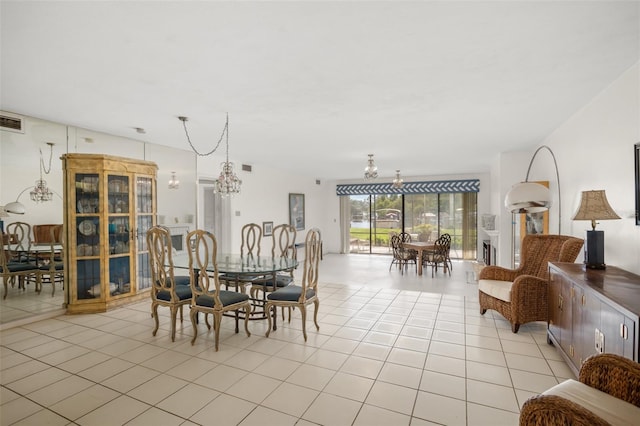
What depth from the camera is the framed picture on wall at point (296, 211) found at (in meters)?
8.58

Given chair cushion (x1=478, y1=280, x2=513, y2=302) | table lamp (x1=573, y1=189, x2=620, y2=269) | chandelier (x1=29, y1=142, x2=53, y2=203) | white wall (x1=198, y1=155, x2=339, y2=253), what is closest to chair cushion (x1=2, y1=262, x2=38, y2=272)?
chandelier (x1=29, y1=142, x2=53, y2=203)

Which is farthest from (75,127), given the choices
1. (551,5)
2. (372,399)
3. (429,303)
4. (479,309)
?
(479,309)

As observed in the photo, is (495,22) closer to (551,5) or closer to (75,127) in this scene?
(551,5)

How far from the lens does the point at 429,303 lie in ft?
15.0

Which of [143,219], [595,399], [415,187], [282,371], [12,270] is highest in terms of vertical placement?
[415,187]

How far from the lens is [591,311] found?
214cm

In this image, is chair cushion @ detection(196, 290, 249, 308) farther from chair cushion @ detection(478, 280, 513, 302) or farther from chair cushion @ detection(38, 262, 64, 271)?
chair cushion @ detection(478, 280, 513, 302)

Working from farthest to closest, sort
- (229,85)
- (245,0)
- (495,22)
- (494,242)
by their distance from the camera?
(494,242)
(229,85)
(495,22)
(245,0)

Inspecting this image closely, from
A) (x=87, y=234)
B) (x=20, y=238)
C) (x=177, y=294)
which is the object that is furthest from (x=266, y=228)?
(x=20, y=238)

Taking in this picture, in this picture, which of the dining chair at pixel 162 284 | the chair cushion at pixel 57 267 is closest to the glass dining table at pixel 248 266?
the dining chair at pixel 162 284

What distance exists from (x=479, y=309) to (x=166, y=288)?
3896 mm

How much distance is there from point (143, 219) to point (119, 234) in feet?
1.32

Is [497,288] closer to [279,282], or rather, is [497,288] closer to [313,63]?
[279,282]

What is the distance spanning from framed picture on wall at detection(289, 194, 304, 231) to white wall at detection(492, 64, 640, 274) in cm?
584
